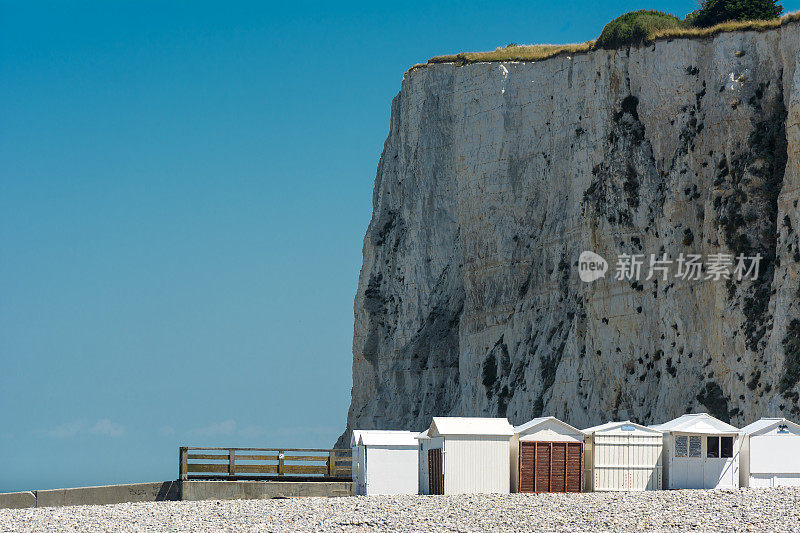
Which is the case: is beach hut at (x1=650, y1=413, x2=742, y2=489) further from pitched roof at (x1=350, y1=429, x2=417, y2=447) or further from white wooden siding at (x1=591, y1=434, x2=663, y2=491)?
pitched roof at (x1=350, y1=429, x2=417, y2=447)

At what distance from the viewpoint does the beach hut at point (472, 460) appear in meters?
30.6

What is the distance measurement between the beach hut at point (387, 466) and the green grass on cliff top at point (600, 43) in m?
26.7

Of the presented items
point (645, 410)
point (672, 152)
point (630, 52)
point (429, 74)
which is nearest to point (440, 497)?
point (645, 410)

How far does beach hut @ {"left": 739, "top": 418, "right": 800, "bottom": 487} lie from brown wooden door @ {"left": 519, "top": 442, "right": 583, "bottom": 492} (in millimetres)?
4684

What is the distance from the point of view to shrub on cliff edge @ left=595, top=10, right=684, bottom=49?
2185 inches

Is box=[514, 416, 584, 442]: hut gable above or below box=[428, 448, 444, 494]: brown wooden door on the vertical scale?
above

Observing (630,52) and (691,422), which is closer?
(691,422)

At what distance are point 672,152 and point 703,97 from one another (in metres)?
2.70

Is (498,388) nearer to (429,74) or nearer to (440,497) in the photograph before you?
(429,74)

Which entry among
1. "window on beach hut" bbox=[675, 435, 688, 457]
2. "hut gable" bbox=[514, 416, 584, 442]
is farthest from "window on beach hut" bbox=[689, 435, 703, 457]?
"hut gable" bbox=[514, 416, 584, 442]

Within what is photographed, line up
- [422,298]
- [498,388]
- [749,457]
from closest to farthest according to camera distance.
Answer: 1. [749,457]
2. [498,388]
3. [422,298]

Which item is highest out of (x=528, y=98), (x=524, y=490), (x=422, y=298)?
(x=528, y=98)

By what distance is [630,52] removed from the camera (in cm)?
5600

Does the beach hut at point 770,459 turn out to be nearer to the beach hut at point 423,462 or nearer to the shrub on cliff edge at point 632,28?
the beach hut at point 423,462
